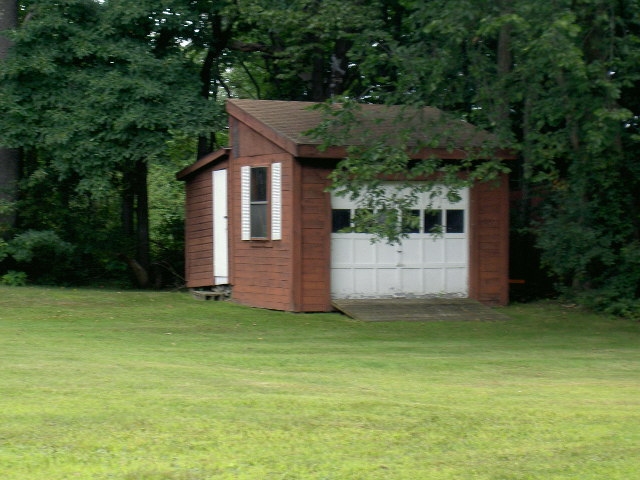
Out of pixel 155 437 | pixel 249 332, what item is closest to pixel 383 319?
pixel 249 332

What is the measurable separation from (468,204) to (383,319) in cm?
335

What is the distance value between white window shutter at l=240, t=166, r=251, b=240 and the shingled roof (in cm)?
105

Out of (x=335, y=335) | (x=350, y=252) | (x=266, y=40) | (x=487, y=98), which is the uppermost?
(x=266, y=40)

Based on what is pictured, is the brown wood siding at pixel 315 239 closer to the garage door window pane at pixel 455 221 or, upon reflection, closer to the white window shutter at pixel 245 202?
the white window shutter at pixel 245 202

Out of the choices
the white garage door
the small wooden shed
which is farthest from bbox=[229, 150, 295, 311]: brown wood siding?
the white garage door

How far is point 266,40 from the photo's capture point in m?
26.9

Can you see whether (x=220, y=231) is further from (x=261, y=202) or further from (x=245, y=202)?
(x=261, y=202)

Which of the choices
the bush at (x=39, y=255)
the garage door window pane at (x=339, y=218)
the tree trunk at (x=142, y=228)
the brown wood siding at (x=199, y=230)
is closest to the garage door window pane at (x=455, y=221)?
the garage door window pane at (x=339, y=218)

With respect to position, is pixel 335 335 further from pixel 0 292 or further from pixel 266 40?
pixel 266 40

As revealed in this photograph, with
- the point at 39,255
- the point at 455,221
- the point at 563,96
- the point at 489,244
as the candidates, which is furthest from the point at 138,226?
the point at 563,96

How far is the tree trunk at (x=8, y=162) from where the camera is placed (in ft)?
74.0

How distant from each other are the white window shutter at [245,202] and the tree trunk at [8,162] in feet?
20.8

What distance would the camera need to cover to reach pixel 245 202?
1938 cm

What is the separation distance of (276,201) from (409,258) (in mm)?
2838
